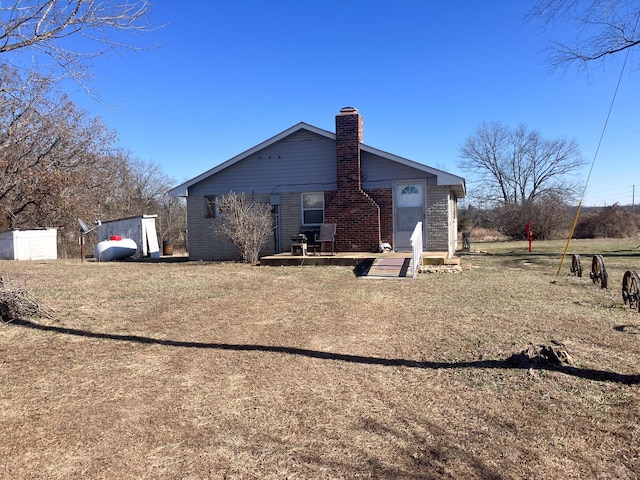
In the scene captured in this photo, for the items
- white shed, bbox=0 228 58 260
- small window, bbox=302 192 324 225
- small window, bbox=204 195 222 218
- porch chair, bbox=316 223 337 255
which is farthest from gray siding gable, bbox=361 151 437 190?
white shed, bbox=0 228 58 260

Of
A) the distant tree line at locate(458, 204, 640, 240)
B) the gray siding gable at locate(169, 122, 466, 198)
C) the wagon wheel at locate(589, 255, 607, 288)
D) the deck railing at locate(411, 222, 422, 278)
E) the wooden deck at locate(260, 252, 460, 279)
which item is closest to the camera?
the wagon wheel at locate(589, 255, 607, 288)

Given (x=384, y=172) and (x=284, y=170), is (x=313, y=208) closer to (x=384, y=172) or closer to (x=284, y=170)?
(x=284, y=170)

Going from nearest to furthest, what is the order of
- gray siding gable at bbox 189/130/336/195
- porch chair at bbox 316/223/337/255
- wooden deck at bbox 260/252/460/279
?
wooden deck at bbox 260/252/460/279, porch chair at bbox 316/223/337/255, gray siding gable at bbox 189/130/336/195

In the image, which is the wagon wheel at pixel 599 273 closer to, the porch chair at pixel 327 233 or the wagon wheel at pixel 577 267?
the wagon wheel at pixel 577 267

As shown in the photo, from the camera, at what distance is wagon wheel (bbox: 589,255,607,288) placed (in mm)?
8870

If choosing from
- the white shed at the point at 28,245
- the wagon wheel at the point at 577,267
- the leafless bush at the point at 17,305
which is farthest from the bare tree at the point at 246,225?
the white shed at the point at 28,245

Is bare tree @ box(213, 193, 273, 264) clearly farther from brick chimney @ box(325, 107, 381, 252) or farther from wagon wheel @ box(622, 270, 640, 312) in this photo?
wagon wheel @ box(622, 270, 640, 312)

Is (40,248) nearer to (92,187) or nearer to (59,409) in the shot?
(92,187)

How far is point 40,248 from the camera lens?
18.4 meters

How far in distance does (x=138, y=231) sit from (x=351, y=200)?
1005 cm

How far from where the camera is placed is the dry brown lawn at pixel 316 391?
2773mm

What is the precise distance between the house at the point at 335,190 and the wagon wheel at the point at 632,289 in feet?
21.8

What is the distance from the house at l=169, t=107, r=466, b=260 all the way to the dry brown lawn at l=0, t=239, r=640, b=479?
6.51 m

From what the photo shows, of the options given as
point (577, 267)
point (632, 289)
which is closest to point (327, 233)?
point (577, 267)
